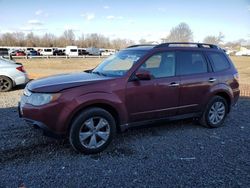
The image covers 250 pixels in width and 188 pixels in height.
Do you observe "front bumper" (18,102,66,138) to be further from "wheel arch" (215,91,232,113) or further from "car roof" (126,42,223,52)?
"wheel arch" (215,91,232,113)

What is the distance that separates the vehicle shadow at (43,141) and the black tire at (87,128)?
15cm

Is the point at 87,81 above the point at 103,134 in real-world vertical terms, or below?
above

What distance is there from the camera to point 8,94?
30.7ft

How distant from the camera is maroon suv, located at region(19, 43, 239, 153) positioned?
405cm

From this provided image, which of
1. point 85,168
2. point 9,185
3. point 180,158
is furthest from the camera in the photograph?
point 180,158

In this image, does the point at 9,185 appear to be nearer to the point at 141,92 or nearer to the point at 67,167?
the point at 67,167

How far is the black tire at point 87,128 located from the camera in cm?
410

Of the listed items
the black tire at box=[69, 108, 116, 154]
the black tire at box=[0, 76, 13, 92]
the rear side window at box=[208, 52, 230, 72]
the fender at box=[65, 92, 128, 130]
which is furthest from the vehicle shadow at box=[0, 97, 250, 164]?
the black tire at box=[0, 76, 13, 92]

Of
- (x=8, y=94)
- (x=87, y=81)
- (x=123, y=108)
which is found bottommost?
(x=8, y=94)

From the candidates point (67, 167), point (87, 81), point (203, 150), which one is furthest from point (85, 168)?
point (203, 150)

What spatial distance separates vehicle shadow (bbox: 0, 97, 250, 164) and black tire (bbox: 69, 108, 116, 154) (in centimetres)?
15

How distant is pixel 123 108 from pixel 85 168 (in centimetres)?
120

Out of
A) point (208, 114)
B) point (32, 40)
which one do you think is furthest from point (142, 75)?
point (32, 40)

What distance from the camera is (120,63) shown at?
512cm
